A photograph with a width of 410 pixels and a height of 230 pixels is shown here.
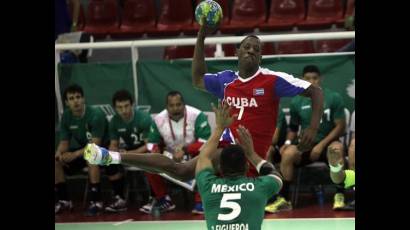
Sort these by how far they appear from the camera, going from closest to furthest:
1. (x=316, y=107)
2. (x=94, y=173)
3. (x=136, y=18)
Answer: (x=316, y=107) → (x=94, y=173) → (x=136, y=18)

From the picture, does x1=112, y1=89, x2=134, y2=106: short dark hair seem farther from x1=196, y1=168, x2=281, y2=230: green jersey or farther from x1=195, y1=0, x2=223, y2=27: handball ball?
x1=196, y1=168, x2=281, y2=230: green jersey

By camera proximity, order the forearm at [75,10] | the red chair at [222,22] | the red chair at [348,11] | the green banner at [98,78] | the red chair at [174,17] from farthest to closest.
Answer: the red chair at [174,17] → the forearm at [75,10] → the red chair at [222,22] → the red chair at [348,11] → the green banner at [98,78]

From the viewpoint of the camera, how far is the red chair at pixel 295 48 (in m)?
13.7

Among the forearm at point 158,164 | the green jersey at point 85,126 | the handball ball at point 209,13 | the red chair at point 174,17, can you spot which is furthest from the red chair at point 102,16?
the forearm at point 158,164

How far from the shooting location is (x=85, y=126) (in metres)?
12.1

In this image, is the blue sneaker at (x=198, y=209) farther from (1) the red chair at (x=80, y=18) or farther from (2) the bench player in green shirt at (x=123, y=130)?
(1) the red chair at (x=80, y=18)

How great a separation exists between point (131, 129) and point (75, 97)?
3.44 feet

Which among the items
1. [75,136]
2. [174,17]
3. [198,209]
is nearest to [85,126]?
[75,136]

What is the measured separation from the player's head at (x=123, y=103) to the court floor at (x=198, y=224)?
178 centimetres

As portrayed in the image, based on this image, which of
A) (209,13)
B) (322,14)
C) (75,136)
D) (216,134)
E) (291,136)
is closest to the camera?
(216,134)

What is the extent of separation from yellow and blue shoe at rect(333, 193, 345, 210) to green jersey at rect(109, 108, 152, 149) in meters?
3.12

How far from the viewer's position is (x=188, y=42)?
12.2 metres

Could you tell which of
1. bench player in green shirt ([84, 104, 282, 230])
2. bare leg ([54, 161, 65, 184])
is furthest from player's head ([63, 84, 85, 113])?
bench player in green shirt ([84, 104, 282, 230])

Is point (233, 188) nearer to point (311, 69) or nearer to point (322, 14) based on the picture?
point (311, 69)
